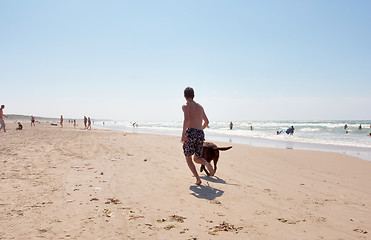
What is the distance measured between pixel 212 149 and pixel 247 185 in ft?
4.20

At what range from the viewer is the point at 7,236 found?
8.64 ft

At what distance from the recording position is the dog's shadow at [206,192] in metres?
4.33

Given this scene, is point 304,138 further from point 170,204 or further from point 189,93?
point 170,204

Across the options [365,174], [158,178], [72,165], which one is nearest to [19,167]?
[72,165]

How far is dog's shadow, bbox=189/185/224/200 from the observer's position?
4332 mm

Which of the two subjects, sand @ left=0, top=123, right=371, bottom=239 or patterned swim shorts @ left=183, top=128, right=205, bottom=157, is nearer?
sand @ left=0, top=123, right=371, bottom=239

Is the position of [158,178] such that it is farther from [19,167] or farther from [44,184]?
[19,167]

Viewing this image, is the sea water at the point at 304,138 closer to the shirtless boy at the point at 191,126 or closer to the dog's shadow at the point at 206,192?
the dog's shadow at the point at 206,192

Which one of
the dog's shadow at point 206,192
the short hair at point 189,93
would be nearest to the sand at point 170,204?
the dog's shadow at point 206,192

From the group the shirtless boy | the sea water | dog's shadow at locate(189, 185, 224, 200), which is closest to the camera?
dog's shadow at locate(189, 185, 224, 200)

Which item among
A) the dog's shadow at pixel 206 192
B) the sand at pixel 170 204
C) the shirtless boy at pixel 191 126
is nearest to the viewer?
the sand at pixel 170 204

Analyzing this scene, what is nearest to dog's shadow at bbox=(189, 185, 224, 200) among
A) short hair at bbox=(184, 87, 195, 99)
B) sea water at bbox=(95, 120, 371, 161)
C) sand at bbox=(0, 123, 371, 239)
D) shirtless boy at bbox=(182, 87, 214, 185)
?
sand at bbox=(0, 123, 371, 239)

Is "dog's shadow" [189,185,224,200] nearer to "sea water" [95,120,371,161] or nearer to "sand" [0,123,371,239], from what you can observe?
"sand" [0,123,371,239]

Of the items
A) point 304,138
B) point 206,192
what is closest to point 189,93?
point 206,192
